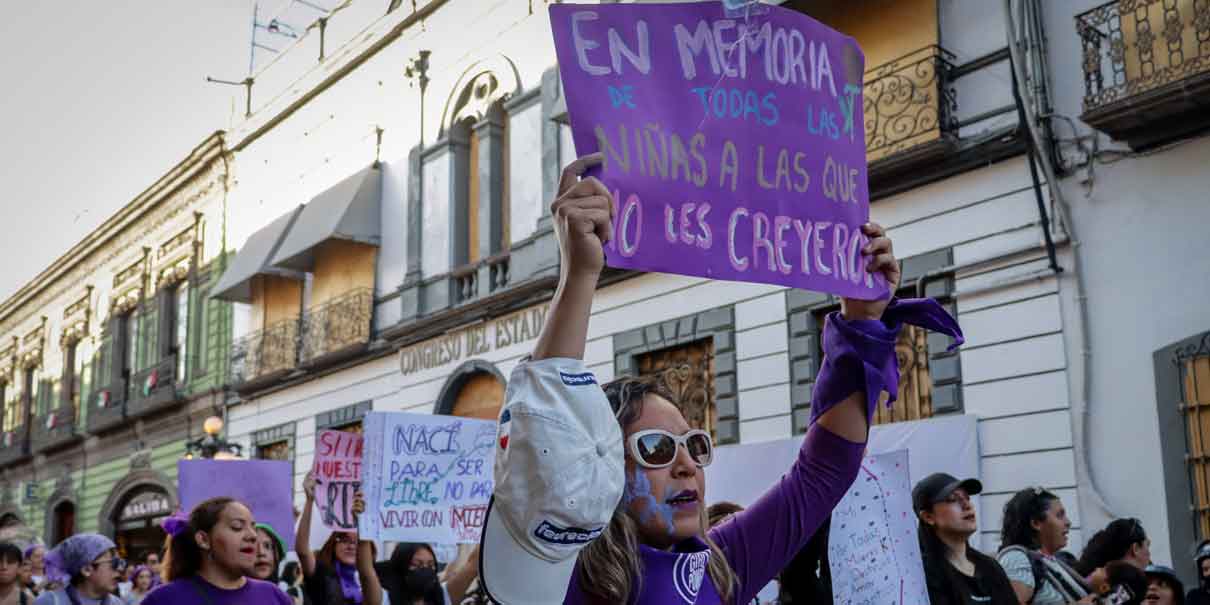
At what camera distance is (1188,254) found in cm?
1015

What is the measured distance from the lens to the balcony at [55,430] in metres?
33.9

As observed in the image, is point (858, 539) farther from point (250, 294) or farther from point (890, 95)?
point (250, 294)

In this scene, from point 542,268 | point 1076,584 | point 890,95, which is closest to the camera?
point 1076,584

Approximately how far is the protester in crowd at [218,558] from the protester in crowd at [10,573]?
102 inches

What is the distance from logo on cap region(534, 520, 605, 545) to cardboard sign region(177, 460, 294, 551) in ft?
23.9

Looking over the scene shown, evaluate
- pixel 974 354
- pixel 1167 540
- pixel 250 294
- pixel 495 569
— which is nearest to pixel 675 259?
pixel 495 569

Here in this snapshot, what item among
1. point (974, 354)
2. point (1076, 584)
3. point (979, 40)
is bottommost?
point (1076, 584)

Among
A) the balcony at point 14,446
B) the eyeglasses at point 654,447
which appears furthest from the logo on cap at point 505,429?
the balcony at point 14,446

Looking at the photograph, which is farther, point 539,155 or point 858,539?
point 539,155

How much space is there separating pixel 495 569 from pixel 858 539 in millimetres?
3717

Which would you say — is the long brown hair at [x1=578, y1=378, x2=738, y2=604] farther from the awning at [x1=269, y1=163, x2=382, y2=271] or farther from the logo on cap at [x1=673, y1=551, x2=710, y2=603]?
the awning at [x1=269, y1=163, x2=382, y2=271]

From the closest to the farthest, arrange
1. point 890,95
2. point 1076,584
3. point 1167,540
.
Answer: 1. point 1076,584
2. point 1167,540
3. point 890,95

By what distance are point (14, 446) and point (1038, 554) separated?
39.2 meters

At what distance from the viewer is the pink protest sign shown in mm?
8241
